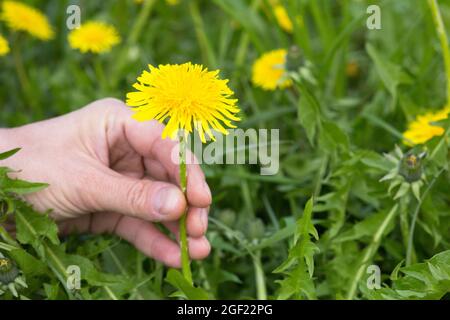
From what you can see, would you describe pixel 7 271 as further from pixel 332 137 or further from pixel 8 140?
pixel 332 137

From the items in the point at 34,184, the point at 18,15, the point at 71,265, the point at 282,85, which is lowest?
→ the point at 71,265

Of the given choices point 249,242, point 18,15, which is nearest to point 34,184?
point 249,242

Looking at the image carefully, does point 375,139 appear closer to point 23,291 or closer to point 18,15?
point 23,291

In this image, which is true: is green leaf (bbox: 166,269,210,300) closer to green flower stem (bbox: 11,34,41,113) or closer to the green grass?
the green grass

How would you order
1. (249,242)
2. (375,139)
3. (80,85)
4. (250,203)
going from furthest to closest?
1. (80,85)
2. (375,139)
3. (250,203)
4. (249,242)

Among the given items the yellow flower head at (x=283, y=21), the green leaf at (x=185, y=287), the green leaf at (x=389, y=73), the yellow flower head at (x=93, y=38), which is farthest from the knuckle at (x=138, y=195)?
the yellow flower head at (x=283, y=21)

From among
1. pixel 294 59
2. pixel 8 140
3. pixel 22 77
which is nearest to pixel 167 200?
pixel 8 140

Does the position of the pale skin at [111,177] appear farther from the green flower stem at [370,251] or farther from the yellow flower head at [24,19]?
the yellow flower head at [24,19]
